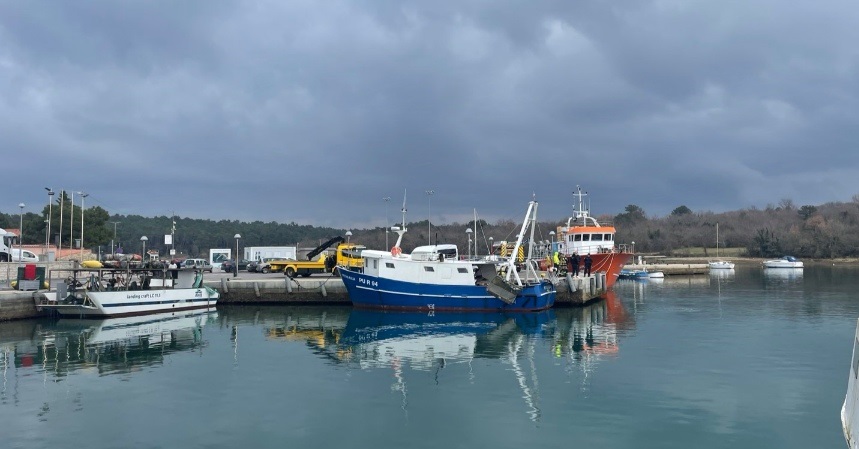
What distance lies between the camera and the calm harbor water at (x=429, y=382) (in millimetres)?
13938

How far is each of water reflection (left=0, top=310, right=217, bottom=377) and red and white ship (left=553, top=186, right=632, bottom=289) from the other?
26.5 m

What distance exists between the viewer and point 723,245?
119750 mm

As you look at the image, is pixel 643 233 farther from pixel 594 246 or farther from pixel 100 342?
pixel 100 342

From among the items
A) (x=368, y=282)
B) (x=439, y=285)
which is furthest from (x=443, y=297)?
(x=368, y=282)

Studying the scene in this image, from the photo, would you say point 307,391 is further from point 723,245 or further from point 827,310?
point 723,245

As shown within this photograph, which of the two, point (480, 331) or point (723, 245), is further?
point (723, 245)

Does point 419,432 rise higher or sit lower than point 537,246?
lower

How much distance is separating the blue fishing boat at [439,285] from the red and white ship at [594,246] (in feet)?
36.6

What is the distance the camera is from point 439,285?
1379 inches

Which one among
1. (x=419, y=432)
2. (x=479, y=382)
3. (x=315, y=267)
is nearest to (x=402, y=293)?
(x=315, y=267)

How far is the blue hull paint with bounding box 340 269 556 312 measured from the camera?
34938 mm

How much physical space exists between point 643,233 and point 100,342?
109 m

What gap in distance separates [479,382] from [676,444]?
6576 mm

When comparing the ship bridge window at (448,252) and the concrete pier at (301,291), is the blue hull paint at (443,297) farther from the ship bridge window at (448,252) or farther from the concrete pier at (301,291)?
the ship bridge window at (448,252)
